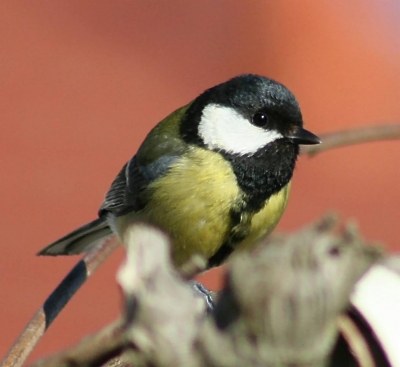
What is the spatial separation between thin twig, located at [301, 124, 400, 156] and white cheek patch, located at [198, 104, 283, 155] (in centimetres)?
18

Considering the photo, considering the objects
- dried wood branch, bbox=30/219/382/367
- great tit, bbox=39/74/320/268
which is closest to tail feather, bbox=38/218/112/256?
great tit, bbox=39/74/320/268

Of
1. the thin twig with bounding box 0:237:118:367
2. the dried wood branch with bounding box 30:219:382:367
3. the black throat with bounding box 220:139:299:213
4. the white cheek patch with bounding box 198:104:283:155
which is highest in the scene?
the dried wood branch with bounding box 30:219:382:367

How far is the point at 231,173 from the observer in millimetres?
1132

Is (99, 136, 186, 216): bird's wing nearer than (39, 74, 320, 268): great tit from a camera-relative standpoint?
No

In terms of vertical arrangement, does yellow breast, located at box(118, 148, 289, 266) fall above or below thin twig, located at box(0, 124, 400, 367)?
below

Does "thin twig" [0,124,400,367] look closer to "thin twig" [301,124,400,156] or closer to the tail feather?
"thin twig" [301,124,400,156]

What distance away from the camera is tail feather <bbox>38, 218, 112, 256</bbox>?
1.36 meters

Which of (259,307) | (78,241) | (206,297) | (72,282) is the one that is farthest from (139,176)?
(259,307)

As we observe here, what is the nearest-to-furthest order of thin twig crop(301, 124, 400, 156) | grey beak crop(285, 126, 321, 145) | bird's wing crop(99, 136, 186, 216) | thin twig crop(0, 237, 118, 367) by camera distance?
thin twig crop(0, 237, 118, 367) → thin twig crop(301, 124, 400, 156) → grey beak crop(285, 126, 321, 145) → bird's wing crop(99, 136, 186, 216)

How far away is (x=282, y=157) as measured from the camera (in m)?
1.12

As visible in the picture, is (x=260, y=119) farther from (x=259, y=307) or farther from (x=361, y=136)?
(x=259, y=307)

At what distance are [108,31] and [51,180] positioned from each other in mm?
1210

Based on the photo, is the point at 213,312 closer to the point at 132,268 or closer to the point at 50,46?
the point at 132,268

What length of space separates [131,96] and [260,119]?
2.56 meters
